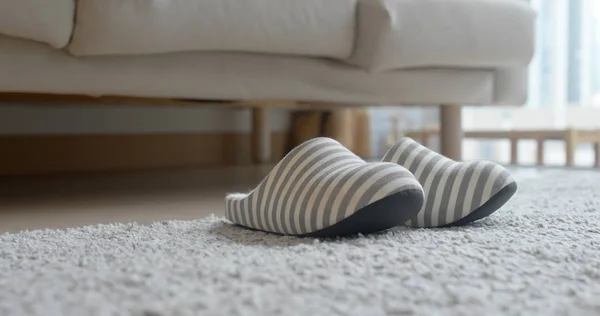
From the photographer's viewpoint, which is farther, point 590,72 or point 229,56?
point 590,72

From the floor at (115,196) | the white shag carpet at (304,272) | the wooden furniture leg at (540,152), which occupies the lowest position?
the wooden furniture leg at (540,152)

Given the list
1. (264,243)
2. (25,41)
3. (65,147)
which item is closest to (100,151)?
(65,147)

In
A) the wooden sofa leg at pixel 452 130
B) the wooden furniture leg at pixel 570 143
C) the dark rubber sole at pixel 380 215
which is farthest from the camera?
the wooden furniture leg at pixel 570 143

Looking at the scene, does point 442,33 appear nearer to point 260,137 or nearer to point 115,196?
point 115,196

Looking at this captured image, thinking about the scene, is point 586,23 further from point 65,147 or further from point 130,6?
point 130,6

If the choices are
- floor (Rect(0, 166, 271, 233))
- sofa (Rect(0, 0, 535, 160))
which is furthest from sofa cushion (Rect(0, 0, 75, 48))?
floor (Rect(0, 166, 271, 233))

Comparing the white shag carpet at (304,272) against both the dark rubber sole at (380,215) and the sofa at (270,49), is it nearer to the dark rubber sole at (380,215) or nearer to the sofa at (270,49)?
the dark rubber sole at (380,215)

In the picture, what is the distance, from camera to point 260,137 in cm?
237

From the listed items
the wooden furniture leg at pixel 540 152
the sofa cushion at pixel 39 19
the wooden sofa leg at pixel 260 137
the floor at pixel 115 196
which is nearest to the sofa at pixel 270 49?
the sofa cushion at pixel 39 19

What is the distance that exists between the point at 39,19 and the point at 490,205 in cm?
68

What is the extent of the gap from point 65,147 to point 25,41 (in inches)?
43.4

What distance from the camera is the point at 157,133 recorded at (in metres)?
2.30

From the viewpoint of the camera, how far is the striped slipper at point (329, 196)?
2.21ft

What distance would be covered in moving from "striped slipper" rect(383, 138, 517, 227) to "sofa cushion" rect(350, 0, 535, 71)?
500 mm
